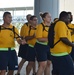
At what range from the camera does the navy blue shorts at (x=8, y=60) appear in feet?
17.4

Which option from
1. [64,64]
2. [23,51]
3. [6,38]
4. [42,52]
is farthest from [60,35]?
[23,51]

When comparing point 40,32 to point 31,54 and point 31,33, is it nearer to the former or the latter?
point 31,33

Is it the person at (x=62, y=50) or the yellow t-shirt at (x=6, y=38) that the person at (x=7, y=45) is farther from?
the person at (x=62, y=50)

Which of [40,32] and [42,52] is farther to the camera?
[42,52]

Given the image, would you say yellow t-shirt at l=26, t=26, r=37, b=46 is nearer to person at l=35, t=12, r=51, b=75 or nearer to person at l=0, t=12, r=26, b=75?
person at l=35, t=12, r=51, b=75

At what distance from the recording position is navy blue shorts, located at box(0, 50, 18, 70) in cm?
530

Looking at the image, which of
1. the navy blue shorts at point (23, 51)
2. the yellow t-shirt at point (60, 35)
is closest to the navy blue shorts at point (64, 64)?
the yellow t-shirt at point (60, 35)

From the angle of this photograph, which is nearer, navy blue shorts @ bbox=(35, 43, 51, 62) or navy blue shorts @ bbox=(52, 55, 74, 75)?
navy blue shorts @ bbox=(52, 55, 74, 75)

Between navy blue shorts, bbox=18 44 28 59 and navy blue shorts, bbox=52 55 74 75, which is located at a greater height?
navy blue shorts, bbox=52 55 74 75

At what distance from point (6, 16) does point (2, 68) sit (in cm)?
99

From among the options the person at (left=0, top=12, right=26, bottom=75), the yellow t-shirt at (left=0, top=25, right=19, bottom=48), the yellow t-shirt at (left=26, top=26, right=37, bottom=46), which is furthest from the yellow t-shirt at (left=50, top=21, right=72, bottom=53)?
the yellow t-shirt at (left=26, top=26, right=37, bottom=46)

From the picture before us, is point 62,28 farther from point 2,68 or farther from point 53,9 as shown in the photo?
point 53,9

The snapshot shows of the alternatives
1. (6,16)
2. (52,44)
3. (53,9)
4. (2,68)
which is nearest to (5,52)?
(2,68)

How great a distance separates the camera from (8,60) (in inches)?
210
